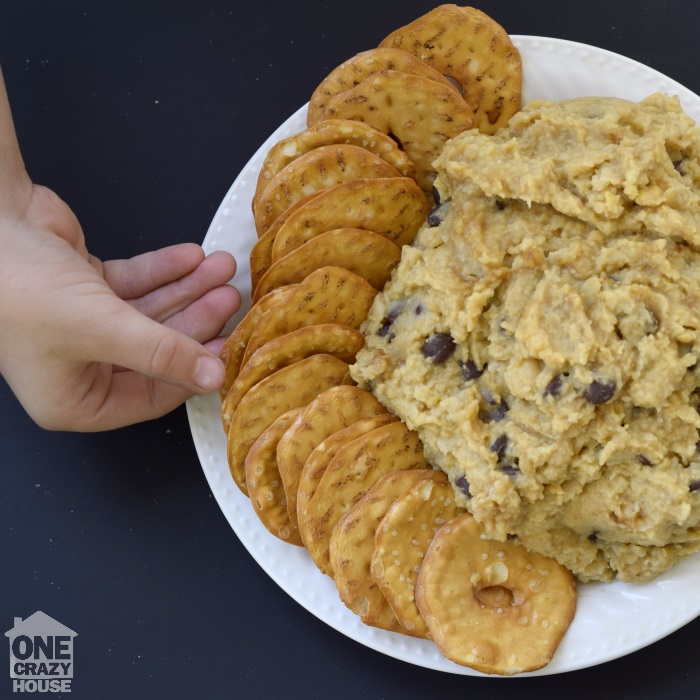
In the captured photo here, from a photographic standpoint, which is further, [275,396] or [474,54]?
[474,54]

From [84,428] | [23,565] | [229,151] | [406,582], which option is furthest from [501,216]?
[23,565]

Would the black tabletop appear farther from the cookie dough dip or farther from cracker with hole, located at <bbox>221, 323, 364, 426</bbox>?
the cookie dough dip

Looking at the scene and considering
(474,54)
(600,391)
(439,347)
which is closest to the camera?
(600,391)

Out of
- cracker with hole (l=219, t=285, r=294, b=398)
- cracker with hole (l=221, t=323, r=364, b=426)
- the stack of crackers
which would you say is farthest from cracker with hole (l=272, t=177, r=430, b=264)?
cracker with hole (l=221, t=323, r=364, b=426)

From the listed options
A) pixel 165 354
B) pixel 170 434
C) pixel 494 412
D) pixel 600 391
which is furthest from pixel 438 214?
pixel 170 434

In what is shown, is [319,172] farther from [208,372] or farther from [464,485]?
[464,485]

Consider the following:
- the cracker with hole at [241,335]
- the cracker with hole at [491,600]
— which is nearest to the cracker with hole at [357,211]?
the cracker with hole at [241,335]

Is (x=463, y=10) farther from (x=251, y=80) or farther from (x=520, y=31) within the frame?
(x=251, y=80)
